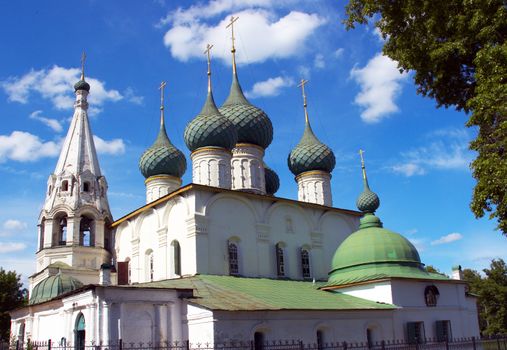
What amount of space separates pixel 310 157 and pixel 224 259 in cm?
800

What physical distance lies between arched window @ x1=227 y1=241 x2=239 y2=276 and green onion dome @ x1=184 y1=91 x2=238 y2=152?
155 inches

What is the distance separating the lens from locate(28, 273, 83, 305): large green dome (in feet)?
58.9

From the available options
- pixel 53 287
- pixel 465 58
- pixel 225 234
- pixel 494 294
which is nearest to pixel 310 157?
pixel 225 234

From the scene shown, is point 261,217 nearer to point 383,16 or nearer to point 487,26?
point 383,16

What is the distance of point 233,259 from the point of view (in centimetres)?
1861

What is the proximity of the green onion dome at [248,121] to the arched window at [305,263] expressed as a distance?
4.74m

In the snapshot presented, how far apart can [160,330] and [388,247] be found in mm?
8720

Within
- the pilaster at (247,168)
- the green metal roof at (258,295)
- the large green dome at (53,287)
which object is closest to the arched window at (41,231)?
the large green dome at (53,287)

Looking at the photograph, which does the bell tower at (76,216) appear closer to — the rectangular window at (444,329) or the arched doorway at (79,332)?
the arched doorway at (79,332)

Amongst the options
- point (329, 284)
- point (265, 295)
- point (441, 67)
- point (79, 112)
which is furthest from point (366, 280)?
point (79, 112)

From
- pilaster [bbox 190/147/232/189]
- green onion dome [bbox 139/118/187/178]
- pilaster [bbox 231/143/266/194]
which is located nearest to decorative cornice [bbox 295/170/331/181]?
pilaster [bbox 231/143/266/194]

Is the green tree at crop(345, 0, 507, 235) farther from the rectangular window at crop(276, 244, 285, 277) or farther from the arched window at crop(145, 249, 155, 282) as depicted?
the arched window at crop(145, 249, 155, 282)

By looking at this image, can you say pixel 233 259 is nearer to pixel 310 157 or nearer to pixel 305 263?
pixel 305 263

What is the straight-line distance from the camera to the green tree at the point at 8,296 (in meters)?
25.1
